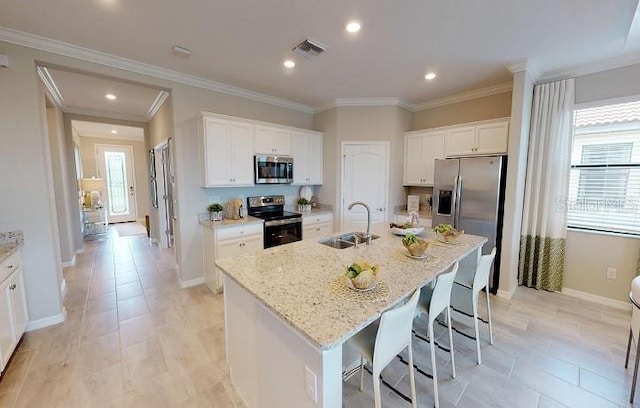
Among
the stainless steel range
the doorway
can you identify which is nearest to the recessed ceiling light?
the stainless steel range

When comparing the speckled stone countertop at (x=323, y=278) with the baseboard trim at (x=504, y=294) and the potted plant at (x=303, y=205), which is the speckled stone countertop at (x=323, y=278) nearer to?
the baseboard trim at (x=504, y=294)

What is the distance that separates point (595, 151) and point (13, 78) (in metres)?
6.10

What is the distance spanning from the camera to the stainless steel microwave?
3801 mm

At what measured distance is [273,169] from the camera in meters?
3.97

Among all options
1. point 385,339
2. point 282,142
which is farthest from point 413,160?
point 385,339

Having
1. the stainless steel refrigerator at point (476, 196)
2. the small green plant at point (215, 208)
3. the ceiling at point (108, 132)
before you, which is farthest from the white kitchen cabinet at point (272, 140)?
the ceiling at point (108, 132)

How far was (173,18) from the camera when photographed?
212 cm

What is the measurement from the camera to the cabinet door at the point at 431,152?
4004 millimetres

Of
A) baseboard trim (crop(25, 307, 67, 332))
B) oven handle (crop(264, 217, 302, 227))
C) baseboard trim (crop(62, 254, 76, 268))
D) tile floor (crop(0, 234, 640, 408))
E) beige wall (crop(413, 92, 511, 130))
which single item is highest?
beige wall (crop(413, 92, 511, 130))

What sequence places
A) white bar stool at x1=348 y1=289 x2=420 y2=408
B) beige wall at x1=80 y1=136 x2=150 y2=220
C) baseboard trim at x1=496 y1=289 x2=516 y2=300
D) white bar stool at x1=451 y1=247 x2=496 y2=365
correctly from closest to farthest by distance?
white bar stool at x1=348 y1=289 x2=420 y2=408, white bar stool at x1=451 y1=247 x2=496 y2=365, baseboard trim at x1=496 y1=289 x2=516 y2=300, beige wall at x1=80 y1=136 x2=150 y2=220

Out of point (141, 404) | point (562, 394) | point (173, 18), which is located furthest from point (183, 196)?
point (562, 394)

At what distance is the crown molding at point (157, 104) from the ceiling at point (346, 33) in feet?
2.79

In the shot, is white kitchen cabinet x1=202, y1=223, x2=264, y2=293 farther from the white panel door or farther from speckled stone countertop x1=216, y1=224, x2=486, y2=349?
the white panel door

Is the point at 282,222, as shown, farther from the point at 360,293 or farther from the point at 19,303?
the point at 19,303
